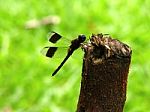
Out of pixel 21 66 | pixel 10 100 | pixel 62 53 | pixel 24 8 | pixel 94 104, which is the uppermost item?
pixel 24 8

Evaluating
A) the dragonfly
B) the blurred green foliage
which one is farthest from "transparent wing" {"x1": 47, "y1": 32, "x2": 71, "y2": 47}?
the blurred green foliage

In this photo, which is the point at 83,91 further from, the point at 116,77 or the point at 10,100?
the point at 10,100

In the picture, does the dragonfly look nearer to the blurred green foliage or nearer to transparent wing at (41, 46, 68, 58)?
transparent wing at (41, 46, 68, 58)

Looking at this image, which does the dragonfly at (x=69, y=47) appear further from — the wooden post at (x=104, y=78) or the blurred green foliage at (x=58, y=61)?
the blurred green foliage at (x=58, y=61)

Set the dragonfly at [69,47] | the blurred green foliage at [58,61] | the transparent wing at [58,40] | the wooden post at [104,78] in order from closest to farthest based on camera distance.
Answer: the wooden post at [104,78], the dragonfly at [69,47], the transparent wing at [58,40], the blurred green foliage at [58,61]

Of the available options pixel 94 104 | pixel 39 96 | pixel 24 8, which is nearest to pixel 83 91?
pixel 94 104

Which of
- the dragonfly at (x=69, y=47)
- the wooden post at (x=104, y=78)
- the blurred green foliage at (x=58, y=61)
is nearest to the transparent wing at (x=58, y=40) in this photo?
the dragonfly at (x=69, y=47)
